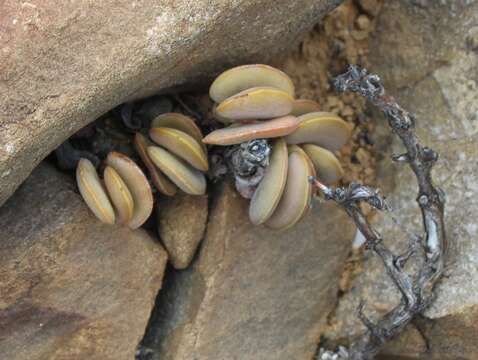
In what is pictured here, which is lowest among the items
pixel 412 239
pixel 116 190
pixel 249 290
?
pixel 412 239

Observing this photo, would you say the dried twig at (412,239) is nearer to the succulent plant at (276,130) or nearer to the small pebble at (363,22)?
the succulent plant at (276,130)

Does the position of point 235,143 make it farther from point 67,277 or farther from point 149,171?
point 67,277

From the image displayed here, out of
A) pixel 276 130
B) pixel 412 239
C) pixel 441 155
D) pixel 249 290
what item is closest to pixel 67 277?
pixel 249 290

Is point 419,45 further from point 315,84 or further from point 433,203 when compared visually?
point 433,203

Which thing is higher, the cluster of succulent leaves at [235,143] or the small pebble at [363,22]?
the cluster of succulent leaves at [235,143]

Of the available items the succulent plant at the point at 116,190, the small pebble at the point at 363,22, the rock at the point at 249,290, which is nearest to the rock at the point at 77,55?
the succulent plant at the point at 116,190

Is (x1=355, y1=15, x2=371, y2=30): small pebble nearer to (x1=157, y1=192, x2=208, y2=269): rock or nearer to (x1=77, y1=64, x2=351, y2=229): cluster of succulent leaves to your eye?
(x1=77, y1=64, x2=351, y2=229): cluster of succulent leaves
